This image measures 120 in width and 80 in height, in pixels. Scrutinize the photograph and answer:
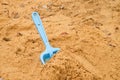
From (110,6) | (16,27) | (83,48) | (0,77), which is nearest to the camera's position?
(0,77)

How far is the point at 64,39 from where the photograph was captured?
7.52 feet

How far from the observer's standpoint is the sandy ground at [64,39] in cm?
187

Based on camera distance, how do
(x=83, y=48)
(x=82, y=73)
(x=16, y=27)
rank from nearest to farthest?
(x=82, y=73)
(x=83, y=48)
(x=16, y=27)

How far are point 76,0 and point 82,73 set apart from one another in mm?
1337

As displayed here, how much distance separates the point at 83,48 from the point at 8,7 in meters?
1.21

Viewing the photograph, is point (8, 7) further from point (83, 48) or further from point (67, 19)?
point (83, 48)

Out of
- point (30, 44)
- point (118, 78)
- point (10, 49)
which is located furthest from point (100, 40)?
point (10, 49)

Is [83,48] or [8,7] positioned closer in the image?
[83,48]

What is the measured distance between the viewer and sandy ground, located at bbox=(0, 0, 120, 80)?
1.87 meters

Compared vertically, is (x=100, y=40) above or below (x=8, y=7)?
below

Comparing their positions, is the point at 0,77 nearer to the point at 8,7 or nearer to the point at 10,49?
the point at 10,49

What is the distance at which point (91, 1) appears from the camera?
287 cm

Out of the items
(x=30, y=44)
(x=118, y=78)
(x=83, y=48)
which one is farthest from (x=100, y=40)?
(x=30, y=44)

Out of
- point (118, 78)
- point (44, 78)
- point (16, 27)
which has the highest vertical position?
point (16, 27)
